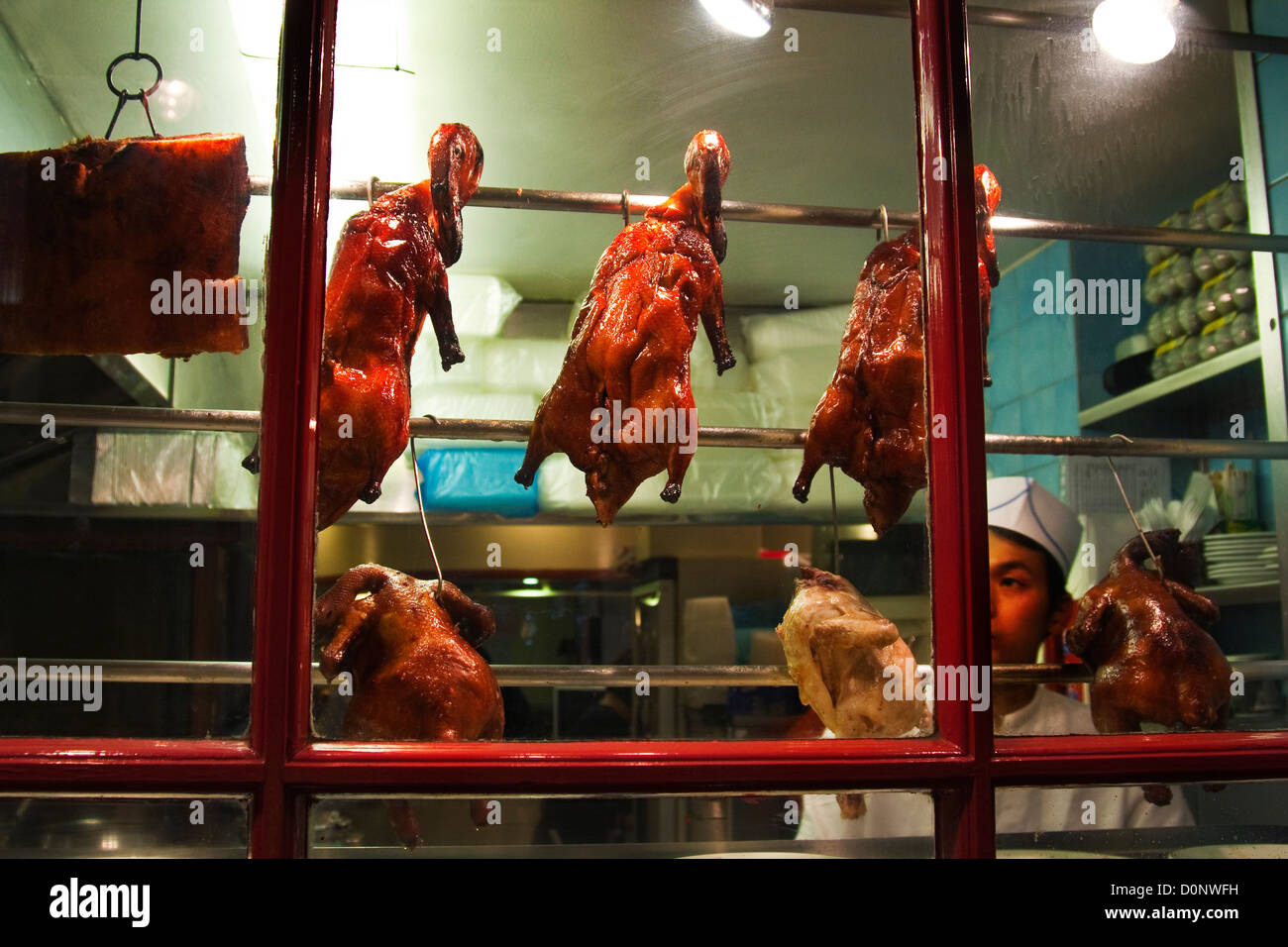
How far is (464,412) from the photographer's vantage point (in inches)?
116

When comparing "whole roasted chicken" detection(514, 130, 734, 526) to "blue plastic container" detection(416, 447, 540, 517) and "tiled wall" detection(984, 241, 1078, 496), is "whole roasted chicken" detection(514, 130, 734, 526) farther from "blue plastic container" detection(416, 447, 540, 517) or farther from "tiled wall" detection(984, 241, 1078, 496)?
"tiled wall" detection(984, 241, 1078, 496)

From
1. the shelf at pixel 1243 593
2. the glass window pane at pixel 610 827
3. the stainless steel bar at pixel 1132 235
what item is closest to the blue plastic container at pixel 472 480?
the glass window pane at pixel 610 827

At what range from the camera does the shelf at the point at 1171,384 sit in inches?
125

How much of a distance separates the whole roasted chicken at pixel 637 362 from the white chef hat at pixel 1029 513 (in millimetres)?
A: 1575

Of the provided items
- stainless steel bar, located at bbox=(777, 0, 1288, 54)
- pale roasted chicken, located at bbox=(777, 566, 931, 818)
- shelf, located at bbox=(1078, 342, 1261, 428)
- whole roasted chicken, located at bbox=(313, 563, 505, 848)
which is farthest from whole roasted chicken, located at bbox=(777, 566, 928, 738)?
shelf, located at bbox=(1078, 342, 1261, 428)

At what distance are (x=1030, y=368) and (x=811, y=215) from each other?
87.8 inches

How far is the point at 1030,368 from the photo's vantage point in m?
4.27

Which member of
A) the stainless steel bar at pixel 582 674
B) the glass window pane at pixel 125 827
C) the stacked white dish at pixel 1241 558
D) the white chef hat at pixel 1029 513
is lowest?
the glass window pane at pixel 125 827

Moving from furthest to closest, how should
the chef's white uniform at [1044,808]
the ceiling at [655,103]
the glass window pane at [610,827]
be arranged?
the ceiling at [655,103], the chef's white uniform at [1044,808], the glass window pane at [610,827]

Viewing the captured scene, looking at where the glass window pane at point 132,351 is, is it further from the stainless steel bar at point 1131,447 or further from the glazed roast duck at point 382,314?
the stainless steel bar at point 1131,447

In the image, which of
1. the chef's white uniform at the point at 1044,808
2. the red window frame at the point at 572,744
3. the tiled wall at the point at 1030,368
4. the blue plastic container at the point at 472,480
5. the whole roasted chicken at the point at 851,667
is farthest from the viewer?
the tiled wall at the point at 1030,368

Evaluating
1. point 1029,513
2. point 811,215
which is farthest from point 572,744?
point 1029,513

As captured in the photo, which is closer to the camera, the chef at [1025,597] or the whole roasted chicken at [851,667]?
the whole roasted chicken at [851,667]
